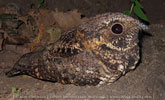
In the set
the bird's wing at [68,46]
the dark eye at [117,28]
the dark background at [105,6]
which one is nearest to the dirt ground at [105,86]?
the dark background at [105,6]

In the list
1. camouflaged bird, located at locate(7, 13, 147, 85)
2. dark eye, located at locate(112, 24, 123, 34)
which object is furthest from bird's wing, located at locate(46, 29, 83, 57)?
dark eye, located at locate(112, 24, 123, 34)

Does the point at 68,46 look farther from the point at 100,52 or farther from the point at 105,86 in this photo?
the point at 105,86

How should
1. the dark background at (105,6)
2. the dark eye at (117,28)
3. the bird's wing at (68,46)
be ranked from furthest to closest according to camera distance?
1. the dark background at (105,6)
2. the bird's wing at (68,46)
3. the dark eye at (117,28)

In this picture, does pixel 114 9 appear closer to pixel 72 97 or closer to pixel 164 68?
pixel 164 68

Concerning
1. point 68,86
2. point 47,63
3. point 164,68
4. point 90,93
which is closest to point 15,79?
point 47,63

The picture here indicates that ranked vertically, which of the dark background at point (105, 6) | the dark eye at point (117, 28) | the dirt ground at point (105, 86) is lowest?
the dirt ground at point (105, 86)

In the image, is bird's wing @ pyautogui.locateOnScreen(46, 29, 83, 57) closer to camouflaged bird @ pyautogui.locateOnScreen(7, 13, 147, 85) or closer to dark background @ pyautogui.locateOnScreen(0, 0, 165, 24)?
camouflaged bird @ pyautogui.locateOnScreen(7, 13, 147, 85)

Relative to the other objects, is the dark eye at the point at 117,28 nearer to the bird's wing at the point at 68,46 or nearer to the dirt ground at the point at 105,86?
the bird's wing at the point at 68,46

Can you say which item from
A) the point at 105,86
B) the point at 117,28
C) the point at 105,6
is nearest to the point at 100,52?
the point at 117,28
